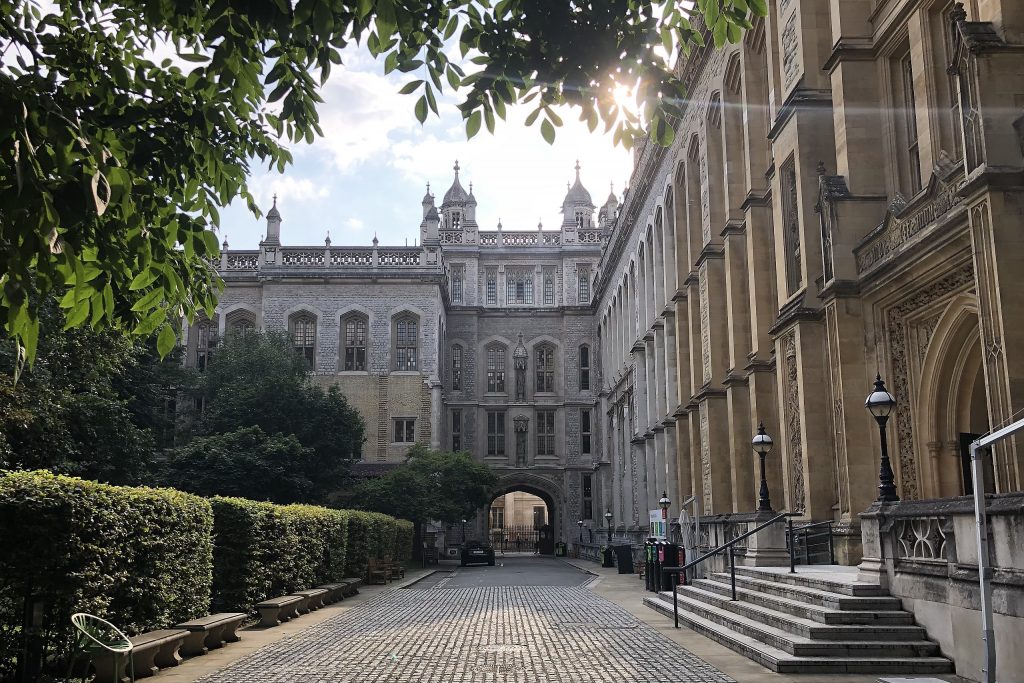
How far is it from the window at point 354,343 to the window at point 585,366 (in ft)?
47.9

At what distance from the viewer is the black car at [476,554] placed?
155 ft

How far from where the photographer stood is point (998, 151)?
11359mm

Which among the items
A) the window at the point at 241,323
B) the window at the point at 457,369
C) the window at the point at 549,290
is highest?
the window at the point at 549,290

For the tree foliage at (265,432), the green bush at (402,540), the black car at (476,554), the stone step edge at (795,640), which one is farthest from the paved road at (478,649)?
the black car at (476,554)

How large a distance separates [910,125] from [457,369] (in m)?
45.7

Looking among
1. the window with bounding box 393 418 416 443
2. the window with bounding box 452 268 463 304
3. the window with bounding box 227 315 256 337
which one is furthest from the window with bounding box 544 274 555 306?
the window with bounding box 227 315 256 337

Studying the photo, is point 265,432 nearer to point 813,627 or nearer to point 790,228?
point 790,228

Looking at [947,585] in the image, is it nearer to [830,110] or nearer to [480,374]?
[830,110]

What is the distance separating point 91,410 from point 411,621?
639 inches

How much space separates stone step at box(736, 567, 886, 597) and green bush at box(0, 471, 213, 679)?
8.44 metres

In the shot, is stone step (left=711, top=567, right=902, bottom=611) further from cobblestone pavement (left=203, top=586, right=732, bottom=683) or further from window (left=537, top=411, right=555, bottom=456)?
window (left=537, top=411, right=555, bottom=456)

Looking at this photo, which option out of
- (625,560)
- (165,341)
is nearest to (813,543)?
(165,341)

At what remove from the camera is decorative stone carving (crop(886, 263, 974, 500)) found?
15.0 meters

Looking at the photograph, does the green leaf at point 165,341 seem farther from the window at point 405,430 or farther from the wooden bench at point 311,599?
the window at point 405,430
